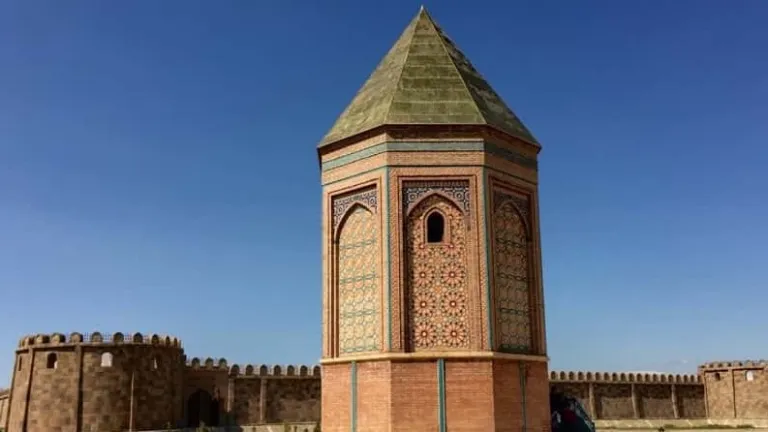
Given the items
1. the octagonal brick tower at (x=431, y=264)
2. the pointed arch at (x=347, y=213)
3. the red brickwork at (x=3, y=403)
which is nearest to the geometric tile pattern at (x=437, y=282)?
the octagonal brick tower at (x=431, y=264)

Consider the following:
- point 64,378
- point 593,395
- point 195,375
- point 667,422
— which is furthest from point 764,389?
point 64,378

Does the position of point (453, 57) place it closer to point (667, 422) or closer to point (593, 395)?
point (593, 395)

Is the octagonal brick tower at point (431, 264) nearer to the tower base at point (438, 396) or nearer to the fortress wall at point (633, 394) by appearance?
the tower base at point (438, 396)

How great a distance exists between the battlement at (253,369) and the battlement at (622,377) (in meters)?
9.94

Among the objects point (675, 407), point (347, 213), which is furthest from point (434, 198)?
point (675, 407)

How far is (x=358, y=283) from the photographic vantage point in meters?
10.3

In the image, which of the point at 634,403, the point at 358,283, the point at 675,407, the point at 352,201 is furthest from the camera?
the point at 675,407

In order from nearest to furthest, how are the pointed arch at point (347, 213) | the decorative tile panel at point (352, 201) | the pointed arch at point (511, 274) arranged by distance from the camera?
the pointed arch at point (511, 274), the decorative tile panel at point (352, 201), the pointed arch at point (347, 213)

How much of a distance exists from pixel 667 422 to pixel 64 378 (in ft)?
80.6

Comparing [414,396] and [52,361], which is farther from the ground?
[52,361]

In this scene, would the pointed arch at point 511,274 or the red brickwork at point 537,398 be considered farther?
the pointed arch at point 511,274

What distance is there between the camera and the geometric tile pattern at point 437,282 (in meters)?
9.80

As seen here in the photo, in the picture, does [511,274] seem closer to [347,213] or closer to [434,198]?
[434,198]

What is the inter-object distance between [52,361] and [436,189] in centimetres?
1880
